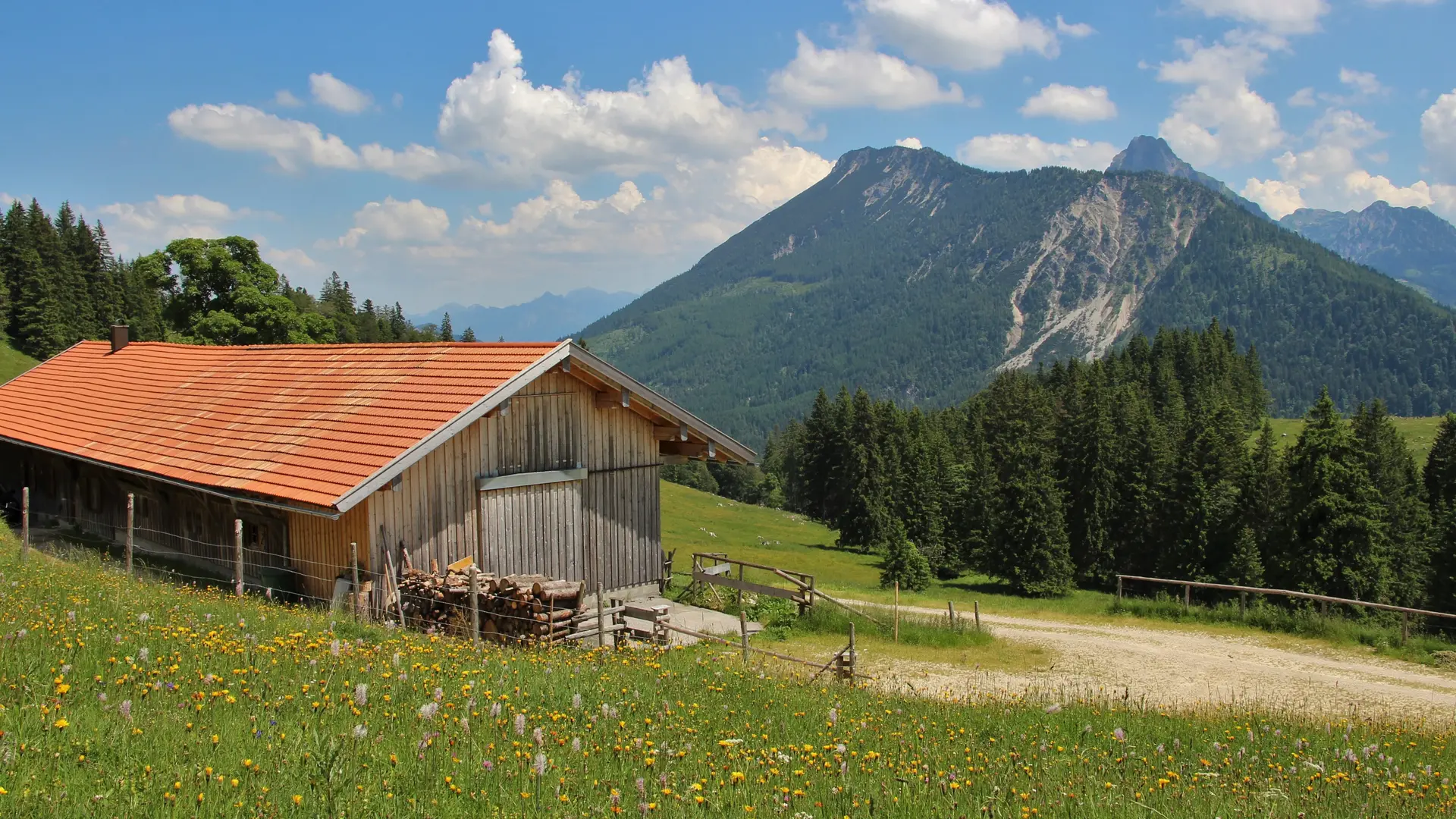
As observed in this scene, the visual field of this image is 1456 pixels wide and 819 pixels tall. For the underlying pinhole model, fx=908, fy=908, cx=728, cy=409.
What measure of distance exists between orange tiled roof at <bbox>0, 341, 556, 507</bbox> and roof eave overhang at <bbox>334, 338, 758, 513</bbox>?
21cm

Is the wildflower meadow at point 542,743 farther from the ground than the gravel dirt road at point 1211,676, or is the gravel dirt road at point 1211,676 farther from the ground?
the wildflower meadow at point 542,743

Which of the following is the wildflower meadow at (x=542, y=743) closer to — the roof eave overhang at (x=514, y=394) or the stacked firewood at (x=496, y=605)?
the stacked firewood at (x=496, y=605)

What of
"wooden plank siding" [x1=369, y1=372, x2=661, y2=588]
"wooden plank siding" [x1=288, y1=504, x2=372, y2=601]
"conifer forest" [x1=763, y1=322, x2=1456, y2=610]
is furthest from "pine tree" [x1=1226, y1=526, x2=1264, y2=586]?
"wooden plank siding" [x1=288, y1=504, x2=372, y2=601]

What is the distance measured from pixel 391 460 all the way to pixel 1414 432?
135774mm

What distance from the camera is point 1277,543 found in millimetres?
46094

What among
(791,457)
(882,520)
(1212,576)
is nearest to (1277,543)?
(1212,576)

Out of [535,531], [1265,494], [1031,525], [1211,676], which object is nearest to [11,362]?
[535,531]

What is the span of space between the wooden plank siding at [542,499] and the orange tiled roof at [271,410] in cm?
98

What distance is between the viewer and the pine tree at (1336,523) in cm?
4112

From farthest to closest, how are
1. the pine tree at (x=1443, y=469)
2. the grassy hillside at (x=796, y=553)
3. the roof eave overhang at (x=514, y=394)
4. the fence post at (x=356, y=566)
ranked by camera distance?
1. the pine tree at (x=1443, y=469)
2. the grassy hillside at (x=796, y=553)
3. the roof eave overhang at (x=514, y=394)
4. the fence post at (x=356, y=566)

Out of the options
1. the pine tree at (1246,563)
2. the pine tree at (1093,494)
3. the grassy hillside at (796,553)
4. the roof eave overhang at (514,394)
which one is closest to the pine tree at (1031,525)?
the grassy hillside at (796,553)

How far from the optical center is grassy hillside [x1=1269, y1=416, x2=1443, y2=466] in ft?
333

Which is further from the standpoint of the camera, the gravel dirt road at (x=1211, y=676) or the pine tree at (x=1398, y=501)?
the pine tree at (x=1398, y=501)

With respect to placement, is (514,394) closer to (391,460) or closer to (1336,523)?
(391,460)
